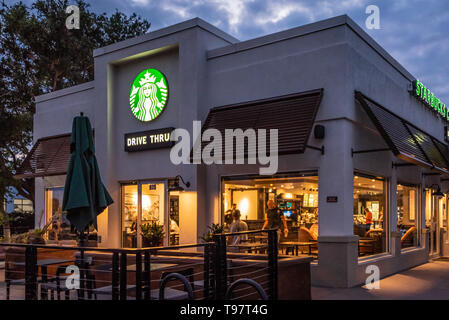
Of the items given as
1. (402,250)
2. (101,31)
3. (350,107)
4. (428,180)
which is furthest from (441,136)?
(101,31)

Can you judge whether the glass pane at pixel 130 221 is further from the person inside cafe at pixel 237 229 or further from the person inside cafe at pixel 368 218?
the person inside cafe at pixel 368 218

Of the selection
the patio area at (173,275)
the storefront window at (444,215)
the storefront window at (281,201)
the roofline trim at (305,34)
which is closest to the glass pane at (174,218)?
the storefront window at (281,201)

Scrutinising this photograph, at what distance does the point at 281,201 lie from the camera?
12.1m

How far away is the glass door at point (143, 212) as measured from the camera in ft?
43.7

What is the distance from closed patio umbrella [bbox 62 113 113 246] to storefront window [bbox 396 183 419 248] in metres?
9.21

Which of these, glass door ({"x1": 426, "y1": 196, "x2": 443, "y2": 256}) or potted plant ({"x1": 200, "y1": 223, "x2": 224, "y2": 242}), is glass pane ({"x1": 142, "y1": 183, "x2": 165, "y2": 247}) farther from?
glass door ({"x1": 426, "y1": 196, "x2": 443, "y2": 256})

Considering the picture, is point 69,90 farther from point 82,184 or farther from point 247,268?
point 247,268

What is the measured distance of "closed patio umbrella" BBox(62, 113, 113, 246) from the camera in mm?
7500

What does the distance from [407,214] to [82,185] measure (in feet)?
35.7

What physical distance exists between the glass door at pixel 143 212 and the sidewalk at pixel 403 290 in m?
4.84

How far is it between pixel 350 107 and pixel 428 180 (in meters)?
7.88

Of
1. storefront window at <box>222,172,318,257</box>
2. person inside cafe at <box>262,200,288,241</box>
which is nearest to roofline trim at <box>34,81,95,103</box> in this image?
storefront window at <box>222,172,318,257</box>

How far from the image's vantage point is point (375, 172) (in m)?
12.4

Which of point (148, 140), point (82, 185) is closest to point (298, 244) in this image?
point (148, 140)
